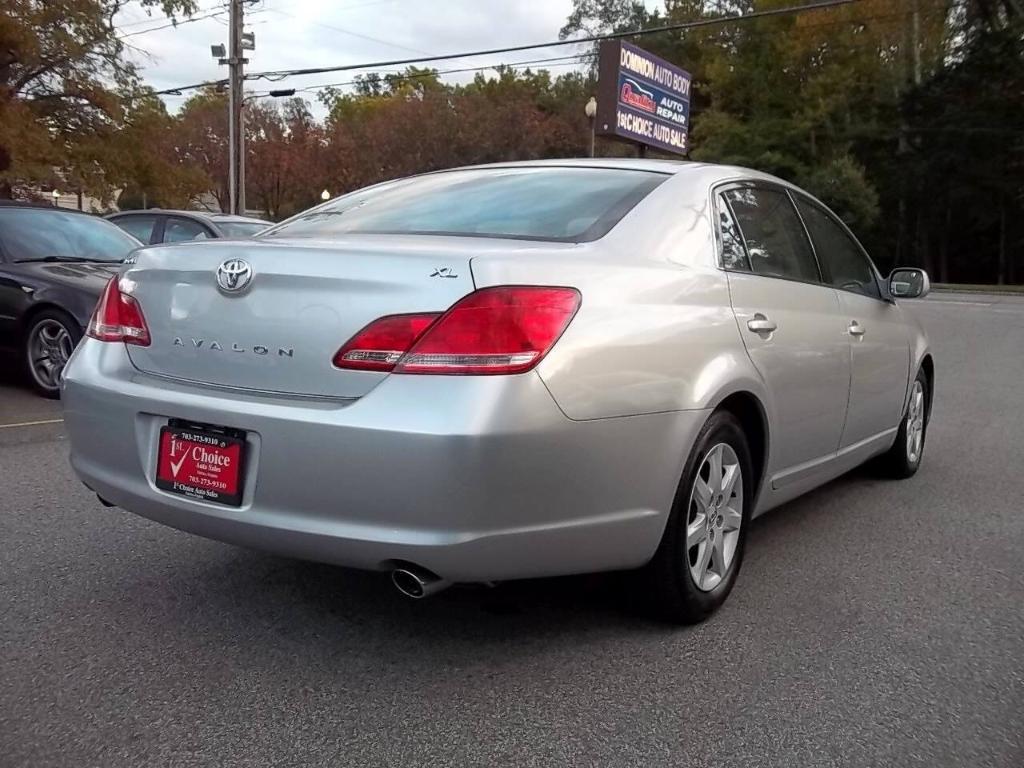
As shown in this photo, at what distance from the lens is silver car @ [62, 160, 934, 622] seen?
2.65m

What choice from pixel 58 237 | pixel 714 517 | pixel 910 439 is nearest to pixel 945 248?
pixel 910 439

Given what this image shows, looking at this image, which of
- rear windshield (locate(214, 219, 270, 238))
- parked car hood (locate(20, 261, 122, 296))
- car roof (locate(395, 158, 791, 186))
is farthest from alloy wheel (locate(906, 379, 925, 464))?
rear windshield (locate(214, 219, 270, 238))

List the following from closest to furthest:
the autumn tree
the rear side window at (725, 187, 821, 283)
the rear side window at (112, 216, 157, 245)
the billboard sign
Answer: the rear side window at (725, 187, 821, 283) → the rear side window at (112, 216, 157, 245) → the autumn tree → the billboard sign

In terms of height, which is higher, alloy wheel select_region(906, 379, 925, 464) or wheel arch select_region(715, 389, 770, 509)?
wheel arch select_region(715, 389, 770, 509)

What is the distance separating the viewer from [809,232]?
4469 millimetres

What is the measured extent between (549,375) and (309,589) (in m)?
1.42

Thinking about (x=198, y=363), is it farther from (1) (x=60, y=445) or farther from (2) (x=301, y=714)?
(1) (x=60, y=445)

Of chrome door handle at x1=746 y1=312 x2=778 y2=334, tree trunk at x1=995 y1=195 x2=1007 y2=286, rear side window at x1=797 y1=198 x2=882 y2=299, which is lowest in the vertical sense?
chrome door handle at x1=746 y1=312 x2=778 y2=334

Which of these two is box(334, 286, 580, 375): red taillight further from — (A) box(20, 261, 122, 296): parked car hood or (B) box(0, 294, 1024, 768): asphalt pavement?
(A) box(20, 261, 122, 296): parked car hood

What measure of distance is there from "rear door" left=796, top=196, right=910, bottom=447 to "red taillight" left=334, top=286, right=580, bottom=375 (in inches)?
86.5

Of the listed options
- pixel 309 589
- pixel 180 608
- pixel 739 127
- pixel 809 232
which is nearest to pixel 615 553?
pixel 309 589

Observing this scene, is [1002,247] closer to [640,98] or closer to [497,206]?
[640,98]

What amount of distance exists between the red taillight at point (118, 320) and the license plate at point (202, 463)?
0.37 meters

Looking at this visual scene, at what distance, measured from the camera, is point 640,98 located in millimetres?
28453
